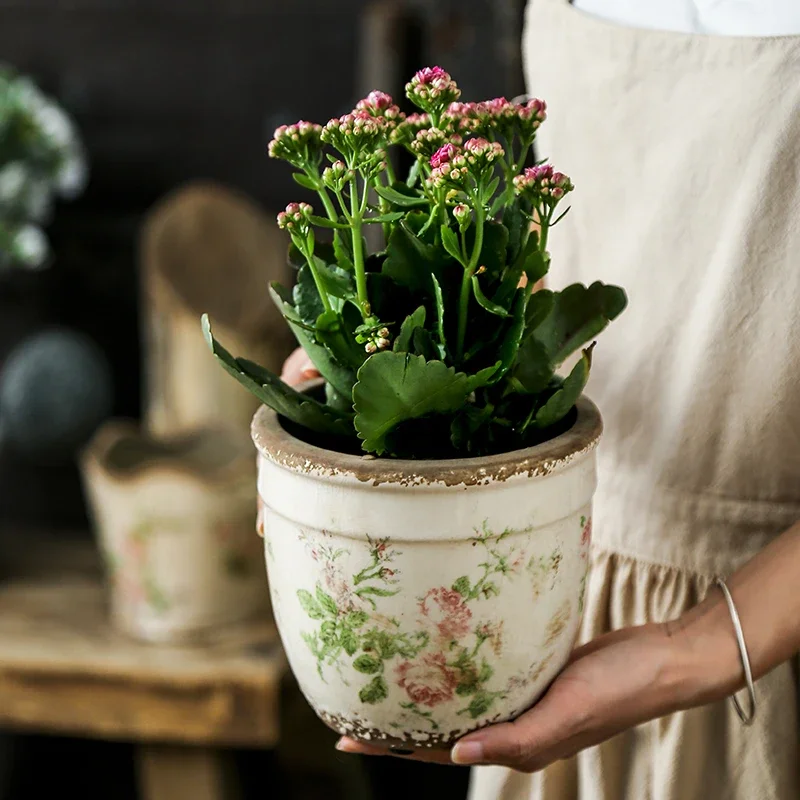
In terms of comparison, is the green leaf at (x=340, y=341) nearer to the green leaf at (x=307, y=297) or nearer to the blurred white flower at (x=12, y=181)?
the green leaf at (x=307, y=297)

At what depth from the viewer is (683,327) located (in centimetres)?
61

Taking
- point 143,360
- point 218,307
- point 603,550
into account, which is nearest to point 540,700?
point 603,550

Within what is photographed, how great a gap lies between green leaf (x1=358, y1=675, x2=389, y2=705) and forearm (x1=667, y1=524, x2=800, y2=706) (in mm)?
151

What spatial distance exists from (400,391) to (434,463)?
4 centimetres

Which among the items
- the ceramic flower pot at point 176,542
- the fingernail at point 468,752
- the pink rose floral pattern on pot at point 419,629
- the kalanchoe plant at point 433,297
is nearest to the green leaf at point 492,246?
the kalanchoe plant at point 433,297

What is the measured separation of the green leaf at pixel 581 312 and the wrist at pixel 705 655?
153mm

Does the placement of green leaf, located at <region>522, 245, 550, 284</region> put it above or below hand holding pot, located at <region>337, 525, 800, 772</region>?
above

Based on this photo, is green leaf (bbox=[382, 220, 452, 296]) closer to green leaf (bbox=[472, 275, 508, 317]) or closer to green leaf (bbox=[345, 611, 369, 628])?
green leaf (bbox=[472, 275, 508, 317])

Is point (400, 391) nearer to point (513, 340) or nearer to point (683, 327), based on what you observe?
point (513, 340)

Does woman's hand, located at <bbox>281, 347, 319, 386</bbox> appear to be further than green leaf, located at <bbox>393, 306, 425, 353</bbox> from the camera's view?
Yes

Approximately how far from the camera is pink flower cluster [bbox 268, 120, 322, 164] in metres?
0.47

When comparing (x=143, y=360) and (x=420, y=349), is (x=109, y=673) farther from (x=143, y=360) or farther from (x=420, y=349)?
(x=420, y=349)

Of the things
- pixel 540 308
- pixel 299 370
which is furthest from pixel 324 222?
pixel 299 370

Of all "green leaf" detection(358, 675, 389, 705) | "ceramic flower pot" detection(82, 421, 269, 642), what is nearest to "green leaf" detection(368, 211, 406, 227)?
Answer: "green leaf" detection(358, 675, 389, 705)
